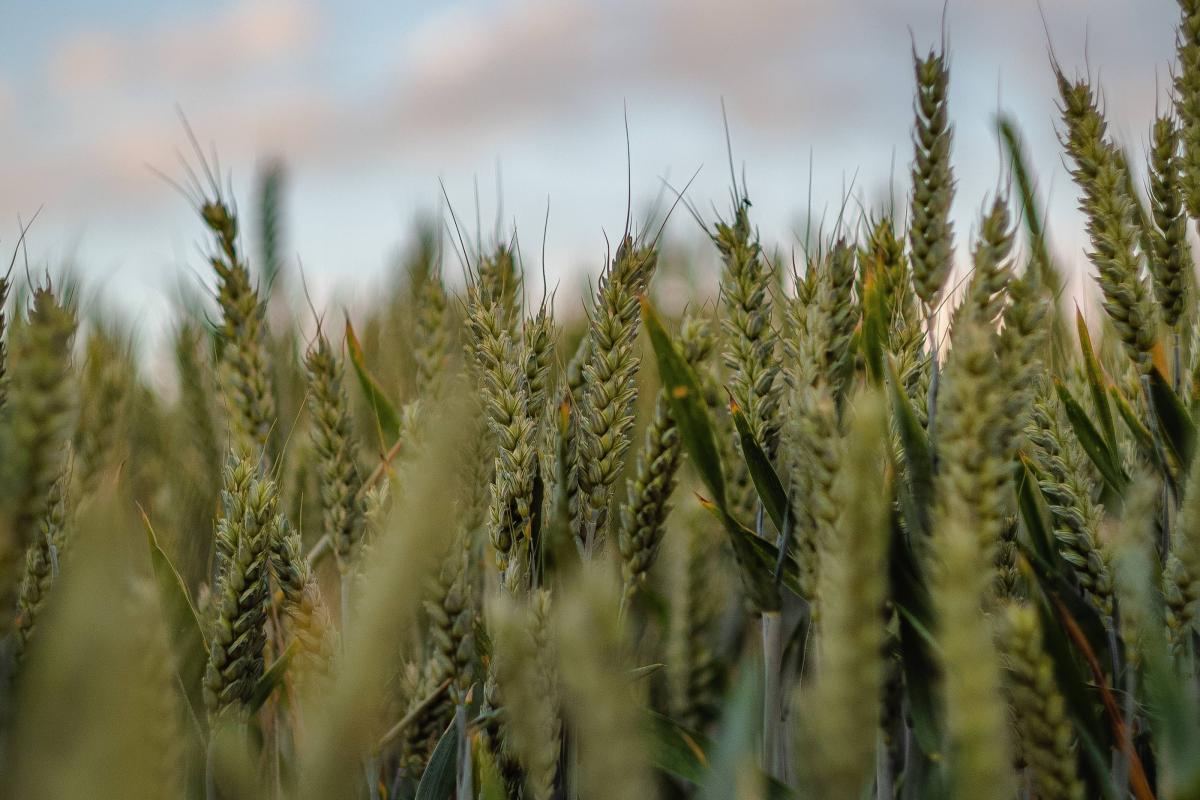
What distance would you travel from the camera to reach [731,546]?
44.9 inches

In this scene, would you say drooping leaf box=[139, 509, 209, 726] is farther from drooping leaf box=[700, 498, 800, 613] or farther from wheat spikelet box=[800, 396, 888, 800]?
wheat spikelet box=[800, 396, 888, 800]

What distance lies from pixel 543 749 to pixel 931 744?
42 centimetres

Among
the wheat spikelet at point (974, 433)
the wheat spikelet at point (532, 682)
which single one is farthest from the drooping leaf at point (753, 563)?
the wheat spikelet at point (974, 433)

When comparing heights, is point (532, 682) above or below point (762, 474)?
below

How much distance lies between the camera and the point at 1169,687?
2.48ft

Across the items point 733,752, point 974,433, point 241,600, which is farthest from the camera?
point 241,600

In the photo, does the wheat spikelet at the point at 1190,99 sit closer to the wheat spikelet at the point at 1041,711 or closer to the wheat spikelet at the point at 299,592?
the wheat spikelet at the point at 1041,711

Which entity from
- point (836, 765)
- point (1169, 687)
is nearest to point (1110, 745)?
point (1169, 687)

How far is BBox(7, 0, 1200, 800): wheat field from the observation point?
0.53 meters

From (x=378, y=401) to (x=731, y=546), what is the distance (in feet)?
2.19

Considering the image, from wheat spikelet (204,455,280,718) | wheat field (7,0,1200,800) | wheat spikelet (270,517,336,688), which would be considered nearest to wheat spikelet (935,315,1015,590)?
wheat field (7,0,1200,800)

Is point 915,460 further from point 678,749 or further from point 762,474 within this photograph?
point 678,749

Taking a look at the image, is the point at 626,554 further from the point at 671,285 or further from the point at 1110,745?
the point at 671,285

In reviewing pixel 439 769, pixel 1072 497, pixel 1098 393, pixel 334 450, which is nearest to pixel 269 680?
pixel 439 769
